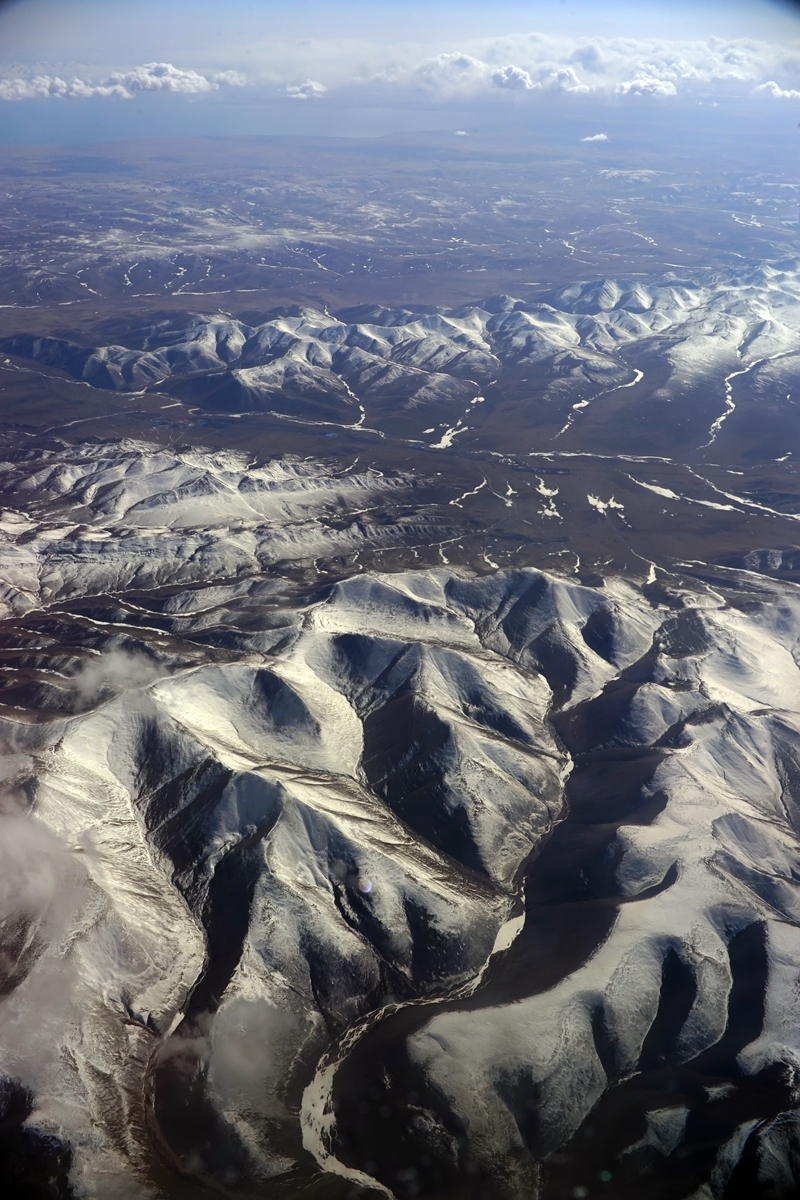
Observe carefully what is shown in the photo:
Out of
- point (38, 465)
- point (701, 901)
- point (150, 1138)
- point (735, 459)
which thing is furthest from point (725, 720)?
point (38, 465)

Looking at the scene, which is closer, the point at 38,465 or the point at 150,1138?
the point at 150,1138

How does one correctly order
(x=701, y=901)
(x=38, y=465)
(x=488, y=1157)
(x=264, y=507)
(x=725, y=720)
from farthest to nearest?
(x=38, y=465) → (x=264, y=507) → (x=725, y=720) → (x=701, y=901) → (x=488, y=1157)

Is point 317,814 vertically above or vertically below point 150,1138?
above

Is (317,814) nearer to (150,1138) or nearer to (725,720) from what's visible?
(150,1138)

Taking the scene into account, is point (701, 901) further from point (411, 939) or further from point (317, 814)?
point (317, 814)

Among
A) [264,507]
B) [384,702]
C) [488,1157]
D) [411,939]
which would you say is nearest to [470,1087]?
[488,1157]

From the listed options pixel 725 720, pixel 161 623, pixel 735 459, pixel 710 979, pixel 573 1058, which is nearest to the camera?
pixel 573 1058
